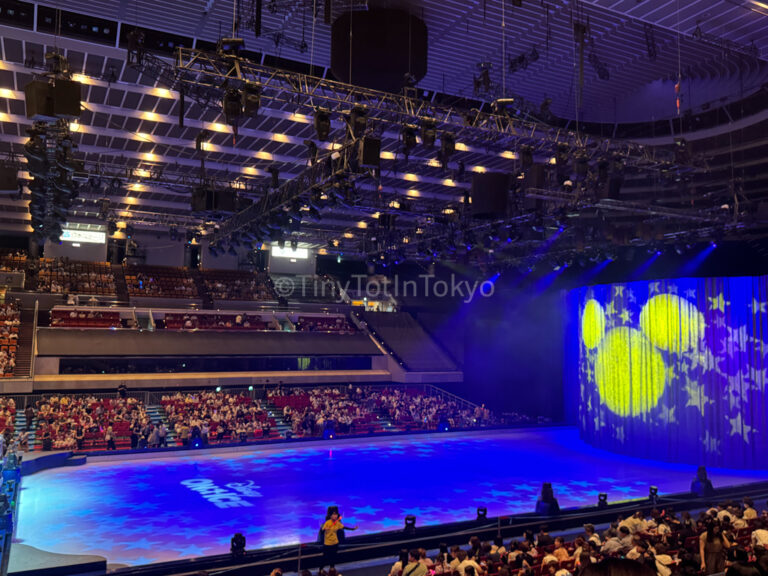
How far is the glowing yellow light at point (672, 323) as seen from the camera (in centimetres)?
2250

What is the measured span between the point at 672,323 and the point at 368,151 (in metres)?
14.3

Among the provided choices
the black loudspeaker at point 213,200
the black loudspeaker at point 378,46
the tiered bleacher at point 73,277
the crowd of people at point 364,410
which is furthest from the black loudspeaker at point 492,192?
the tiered bleacher at point 73,277

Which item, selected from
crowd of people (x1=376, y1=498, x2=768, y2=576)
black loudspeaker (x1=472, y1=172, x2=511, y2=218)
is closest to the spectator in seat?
crowd of people (x1=376, y1=498, x2=768, y2=576)

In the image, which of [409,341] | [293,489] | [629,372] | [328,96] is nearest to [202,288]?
[409,341]

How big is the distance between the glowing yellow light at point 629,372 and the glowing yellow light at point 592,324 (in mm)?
446

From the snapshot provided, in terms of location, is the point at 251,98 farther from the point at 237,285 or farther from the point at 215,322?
the point at 237,285

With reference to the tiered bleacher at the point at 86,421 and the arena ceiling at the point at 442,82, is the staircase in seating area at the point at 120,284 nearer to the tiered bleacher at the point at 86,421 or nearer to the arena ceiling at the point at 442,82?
the arena ceiling at the point at 442,82

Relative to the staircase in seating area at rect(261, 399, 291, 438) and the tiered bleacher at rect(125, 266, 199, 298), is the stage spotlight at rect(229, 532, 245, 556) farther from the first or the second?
the tiered bleacher at rect(125, 266, 199, 298)

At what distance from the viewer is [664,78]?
20.8 m

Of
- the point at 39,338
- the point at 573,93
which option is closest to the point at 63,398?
the point at 39,338

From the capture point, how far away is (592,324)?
1024 inches

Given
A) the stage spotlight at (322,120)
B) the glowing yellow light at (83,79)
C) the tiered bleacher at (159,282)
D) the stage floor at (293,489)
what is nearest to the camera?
the stage floor at (293,489)

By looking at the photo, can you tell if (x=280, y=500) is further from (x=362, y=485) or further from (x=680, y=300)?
(x=680, y=300)

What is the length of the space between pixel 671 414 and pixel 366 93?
16184 mm
